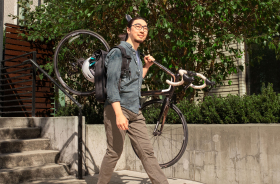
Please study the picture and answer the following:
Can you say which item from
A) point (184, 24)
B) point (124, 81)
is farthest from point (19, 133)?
point (184, 24)

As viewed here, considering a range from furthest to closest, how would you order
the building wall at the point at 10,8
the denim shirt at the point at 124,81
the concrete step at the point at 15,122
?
the building wall at the point at 10,8
the concrete step at the point at 15,122
the denim shirt at the point at 124,81

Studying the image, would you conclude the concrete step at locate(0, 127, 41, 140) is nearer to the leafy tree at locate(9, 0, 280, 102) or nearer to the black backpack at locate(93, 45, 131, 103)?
the leafy tree at locate(9, 0, 280, 102)

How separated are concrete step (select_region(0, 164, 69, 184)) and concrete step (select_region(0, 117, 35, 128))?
149 cm

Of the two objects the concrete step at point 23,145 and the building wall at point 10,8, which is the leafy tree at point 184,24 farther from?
the building wall at point 10,8

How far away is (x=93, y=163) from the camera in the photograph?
6176 millimetres

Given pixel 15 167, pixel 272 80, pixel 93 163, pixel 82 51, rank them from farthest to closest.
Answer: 1. pixel 272 80
2. pixel 82 51
3. pixel 93 163
4. pixel 15 167

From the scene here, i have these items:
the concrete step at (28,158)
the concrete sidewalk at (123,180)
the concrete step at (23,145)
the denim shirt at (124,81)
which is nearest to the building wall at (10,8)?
the concrete step at (23,145)

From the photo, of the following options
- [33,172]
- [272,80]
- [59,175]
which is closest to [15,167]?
[33,172]

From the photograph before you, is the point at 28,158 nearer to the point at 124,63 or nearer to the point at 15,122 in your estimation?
the point at 15,122

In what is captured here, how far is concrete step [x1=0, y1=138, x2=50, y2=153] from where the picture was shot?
5.89 m

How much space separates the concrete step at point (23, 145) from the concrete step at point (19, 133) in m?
0.28

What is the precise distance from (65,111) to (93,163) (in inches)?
113

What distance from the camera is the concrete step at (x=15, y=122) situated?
669cm

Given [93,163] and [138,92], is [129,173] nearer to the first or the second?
[93,163]
